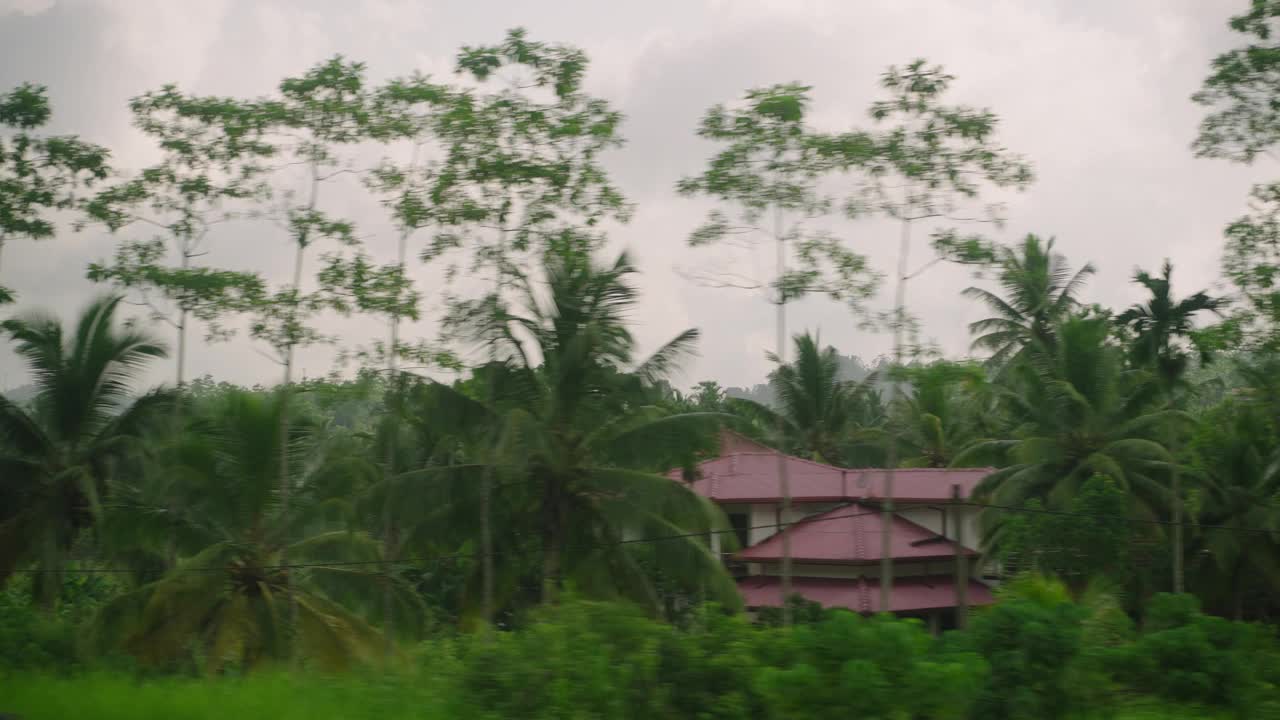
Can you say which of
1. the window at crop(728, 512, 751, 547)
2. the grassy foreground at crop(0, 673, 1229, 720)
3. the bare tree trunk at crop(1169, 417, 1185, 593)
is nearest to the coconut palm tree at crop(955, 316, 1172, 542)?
the bare tree trunk at crop(1169, 417, 1185, 593)

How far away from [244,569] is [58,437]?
166 inches

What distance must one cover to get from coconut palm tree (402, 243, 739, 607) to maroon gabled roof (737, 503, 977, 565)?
7.76 m

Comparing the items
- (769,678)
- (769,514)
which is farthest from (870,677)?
(769,514)

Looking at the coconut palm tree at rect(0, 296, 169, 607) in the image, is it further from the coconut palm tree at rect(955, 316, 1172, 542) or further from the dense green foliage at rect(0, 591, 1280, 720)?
the coconut palm tree at rect(955, 316, 1172, 542)

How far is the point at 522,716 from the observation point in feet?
22.1

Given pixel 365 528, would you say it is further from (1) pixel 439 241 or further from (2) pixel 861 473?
(2) pixel 861 473

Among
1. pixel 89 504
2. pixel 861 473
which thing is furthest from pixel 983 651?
pixel 861 473

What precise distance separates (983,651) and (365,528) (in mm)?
9447

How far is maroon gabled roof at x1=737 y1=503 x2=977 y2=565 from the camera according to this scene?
22.0 metres

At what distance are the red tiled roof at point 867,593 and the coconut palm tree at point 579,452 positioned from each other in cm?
694

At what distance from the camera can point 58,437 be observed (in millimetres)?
15688

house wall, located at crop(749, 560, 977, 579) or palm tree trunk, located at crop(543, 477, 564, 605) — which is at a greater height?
palm tree trunk, located at crop(543, 477, 564, 605)

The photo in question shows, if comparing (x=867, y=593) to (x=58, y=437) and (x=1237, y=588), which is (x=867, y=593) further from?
(x=58, y=437)

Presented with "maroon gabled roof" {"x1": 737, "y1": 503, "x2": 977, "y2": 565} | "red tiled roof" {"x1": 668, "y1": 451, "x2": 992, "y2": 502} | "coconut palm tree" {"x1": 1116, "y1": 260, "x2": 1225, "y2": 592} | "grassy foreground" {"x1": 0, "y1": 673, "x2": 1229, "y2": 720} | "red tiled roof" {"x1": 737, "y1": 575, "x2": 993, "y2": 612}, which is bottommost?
"red tiled roof" {"x1": 737, "y1": 575, "x2": 993, "y2": 612}
